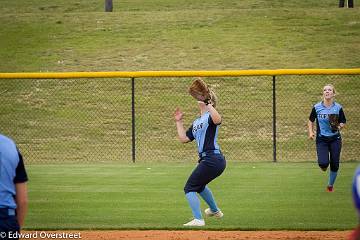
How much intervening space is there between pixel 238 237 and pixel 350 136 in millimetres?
14268

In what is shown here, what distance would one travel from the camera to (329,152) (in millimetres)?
14391

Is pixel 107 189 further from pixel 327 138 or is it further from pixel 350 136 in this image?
pixel 350 136

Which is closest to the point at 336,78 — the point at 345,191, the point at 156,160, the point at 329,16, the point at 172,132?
the point at 172,132

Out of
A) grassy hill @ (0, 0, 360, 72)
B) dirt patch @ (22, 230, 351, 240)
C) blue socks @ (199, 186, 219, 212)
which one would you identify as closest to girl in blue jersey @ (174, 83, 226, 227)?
blue socks @ (199, 186, 219, 212)

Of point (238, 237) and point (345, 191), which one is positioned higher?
point (238, 237)

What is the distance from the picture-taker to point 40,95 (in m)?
27.2

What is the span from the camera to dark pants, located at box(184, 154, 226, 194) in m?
10.6

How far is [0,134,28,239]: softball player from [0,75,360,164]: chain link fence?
15.9m

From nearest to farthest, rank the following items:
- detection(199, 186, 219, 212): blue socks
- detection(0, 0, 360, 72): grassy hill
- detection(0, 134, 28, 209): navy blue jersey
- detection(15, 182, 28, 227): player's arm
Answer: detection(0, 134, 28, 209): navy blue jersey < detection(15, 182, 28, 227): player's arm < detection(199, 186, 219, 212): blue socks < detection(0, 0, 360, 72): grassy hill

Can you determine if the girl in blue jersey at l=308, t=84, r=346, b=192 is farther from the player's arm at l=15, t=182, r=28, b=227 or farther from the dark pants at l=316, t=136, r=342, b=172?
the player's arm at l=15, t=182, r=28, b=227

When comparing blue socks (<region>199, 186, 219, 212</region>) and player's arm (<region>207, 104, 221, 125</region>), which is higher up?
player's arm (<region>207, 104, 221, 125</region>)

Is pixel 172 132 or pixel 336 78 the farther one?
pixel 336 78

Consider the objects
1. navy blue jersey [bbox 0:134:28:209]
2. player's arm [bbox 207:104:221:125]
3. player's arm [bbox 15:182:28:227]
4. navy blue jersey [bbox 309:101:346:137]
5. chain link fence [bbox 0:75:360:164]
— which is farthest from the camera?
chain link fence [bbox 0:75:360:164]

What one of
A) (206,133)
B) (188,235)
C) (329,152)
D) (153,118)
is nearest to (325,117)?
(329,152)
